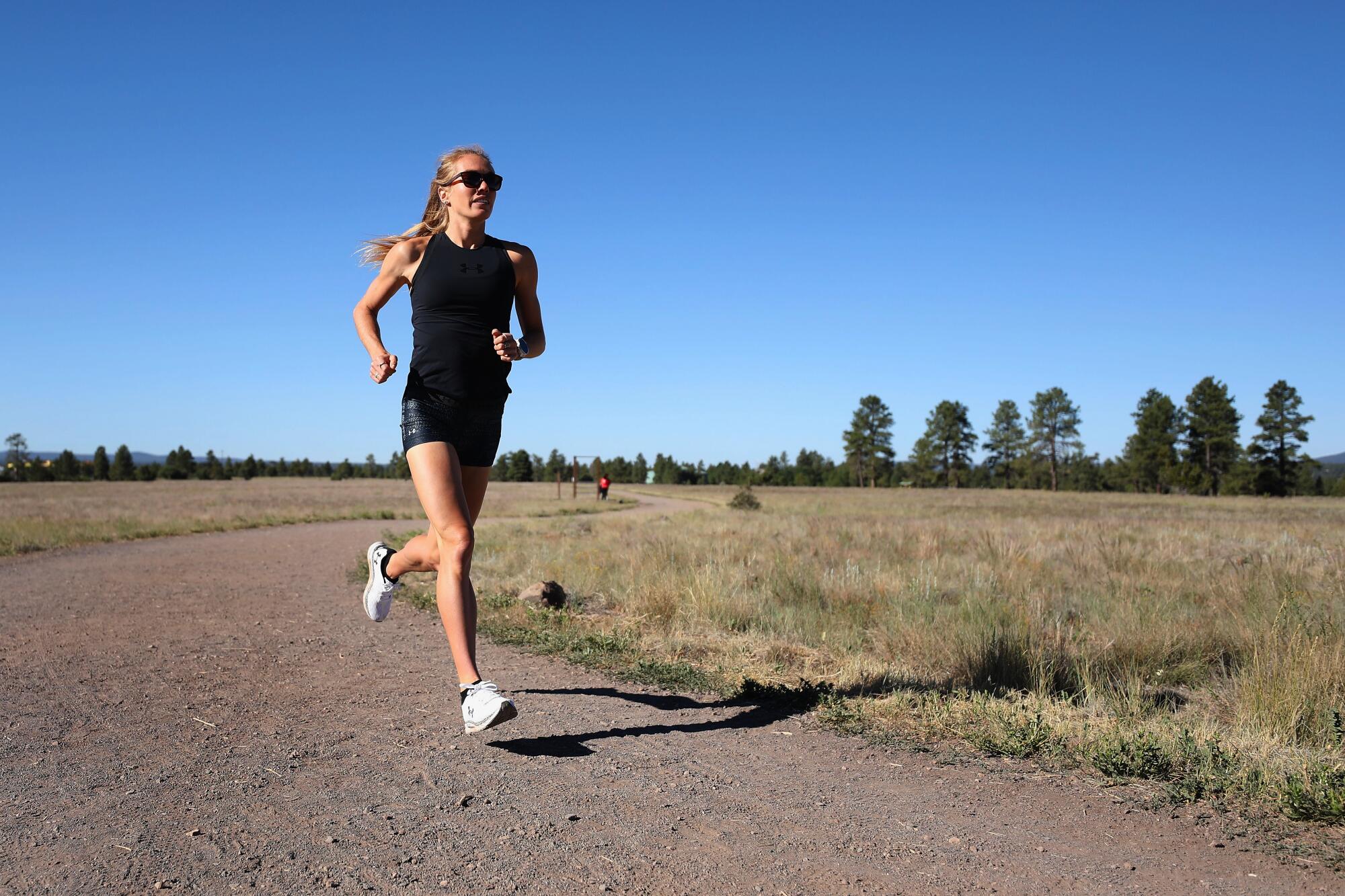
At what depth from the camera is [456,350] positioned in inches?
161

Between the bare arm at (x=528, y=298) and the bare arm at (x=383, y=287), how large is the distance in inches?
18.8

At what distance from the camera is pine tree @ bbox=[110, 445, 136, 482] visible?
86.2 m

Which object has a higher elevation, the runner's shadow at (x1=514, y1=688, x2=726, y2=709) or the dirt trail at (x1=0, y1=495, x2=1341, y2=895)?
the dirt trail at (x1=0, y1=495, x2=1341, y2=895)

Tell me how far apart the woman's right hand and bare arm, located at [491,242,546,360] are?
498mm

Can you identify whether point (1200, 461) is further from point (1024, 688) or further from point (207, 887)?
point (207, 887)

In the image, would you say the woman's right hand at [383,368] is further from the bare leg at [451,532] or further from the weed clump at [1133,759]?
the weed clump at [1133,759]

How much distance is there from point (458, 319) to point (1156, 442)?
8064cm

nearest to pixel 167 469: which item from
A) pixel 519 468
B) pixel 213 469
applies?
pixel 213 469

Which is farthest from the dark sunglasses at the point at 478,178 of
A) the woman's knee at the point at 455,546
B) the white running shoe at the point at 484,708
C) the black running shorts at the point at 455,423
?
the white running shoe at the point at 484,708

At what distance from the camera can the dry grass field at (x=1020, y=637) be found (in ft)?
12.8

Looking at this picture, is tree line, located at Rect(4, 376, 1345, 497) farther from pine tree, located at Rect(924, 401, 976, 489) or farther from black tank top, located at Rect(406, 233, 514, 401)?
black tank top, located at Rect(406, 233, 514, 401)

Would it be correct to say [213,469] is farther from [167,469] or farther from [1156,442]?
→ [1156,442]

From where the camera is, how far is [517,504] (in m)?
38.7

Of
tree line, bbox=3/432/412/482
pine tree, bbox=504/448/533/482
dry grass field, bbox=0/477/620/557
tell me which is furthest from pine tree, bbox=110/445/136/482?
pine tree, bbox=504/448/533/482
